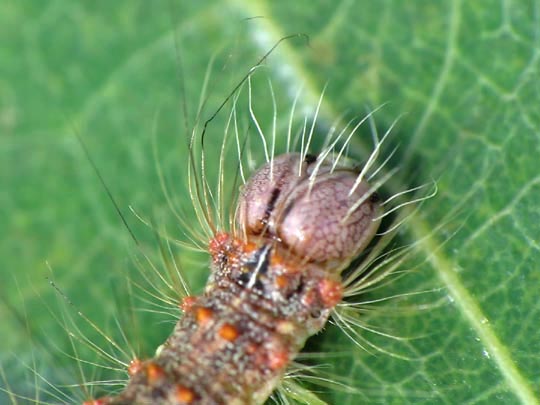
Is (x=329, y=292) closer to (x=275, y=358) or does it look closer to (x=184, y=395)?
(x=275, y=358)

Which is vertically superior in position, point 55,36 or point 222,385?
point 55,36

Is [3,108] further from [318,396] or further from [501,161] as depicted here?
[501,161]

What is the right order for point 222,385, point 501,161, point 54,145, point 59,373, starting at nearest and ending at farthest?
point 222,385 → point 501,161 → point 59,373 → point 54,145

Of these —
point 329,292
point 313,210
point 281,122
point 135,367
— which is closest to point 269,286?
point 329,292

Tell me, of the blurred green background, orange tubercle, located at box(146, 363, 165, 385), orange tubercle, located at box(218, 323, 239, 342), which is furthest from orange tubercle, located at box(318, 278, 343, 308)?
orange tubercle, located at box(146, 363, 165, 385)

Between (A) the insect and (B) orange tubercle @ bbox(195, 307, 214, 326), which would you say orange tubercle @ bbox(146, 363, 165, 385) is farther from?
(B) orange tubercle @ bbox(195, 307, 214, 326)

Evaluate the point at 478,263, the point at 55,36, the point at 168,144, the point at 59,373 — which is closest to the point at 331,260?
the point at 478,263
